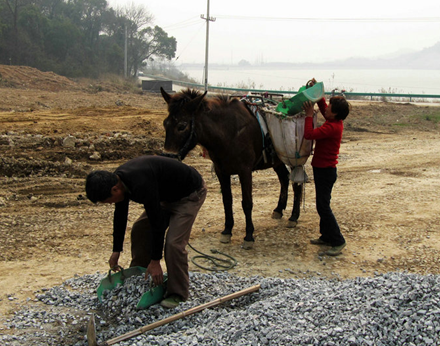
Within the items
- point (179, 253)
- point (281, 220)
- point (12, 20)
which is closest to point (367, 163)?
point (281, 220)

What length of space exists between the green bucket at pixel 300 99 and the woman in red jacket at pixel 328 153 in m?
0.11

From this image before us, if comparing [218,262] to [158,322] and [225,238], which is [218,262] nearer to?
[225,238]

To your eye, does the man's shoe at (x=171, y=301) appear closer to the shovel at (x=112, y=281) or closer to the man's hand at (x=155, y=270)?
the man's hand at (x=155, y=270)

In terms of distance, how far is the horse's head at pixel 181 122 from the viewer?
19.7 feet

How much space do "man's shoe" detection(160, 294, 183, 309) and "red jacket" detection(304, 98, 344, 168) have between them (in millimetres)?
2719

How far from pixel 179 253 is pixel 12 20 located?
38.7 metres

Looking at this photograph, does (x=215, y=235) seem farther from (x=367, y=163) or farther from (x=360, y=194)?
(x=367, y=163)

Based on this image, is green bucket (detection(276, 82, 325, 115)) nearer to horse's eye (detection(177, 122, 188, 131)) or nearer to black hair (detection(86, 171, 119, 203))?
horse's eye (detection(177, 122, 188, 131))

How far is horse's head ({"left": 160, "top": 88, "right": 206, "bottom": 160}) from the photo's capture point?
6.01m

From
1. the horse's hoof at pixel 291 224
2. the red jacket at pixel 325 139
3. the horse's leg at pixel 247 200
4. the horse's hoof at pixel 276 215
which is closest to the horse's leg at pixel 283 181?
the horse's hoof at pixel 276 215

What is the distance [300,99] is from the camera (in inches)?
259

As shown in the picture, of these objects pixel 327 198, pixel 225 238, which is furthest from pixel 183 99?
pixel 327 198

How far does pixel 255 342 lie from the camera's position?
13.2ft

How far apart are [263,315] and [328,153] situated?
104 inches
